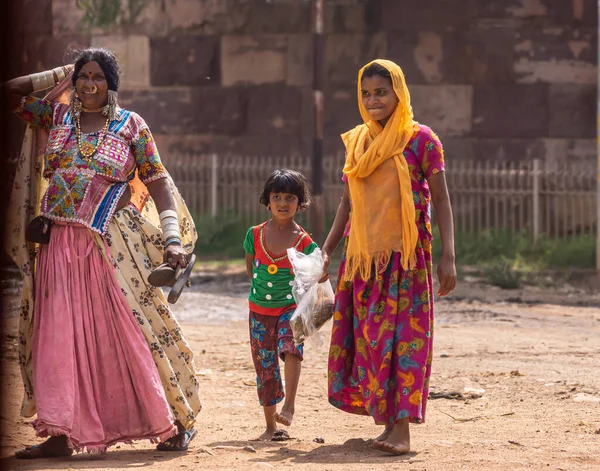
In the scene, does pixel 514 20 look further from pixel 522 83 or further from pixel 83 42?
pixel 83 42

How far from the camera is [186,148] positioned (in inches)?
692

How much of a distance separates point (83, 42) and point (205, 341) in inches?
346

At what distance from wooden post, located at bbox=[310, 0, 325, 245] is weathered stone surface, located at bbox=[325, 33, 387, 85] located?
961 millimetres

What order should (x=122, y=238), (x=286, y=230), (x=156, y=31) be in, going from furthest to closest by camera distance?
(x=156, y=31), (x=286, y=230), (x=122, y=238)

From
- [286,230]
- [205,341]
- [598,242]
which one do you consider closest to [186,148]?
[598,242]

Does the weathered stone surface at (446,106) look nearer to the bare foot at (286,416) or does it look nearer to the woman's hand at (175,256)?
the bare foot at (286,416)

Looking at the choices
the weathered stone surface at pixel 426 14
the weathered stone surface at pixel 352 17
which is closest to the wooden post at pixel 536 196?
the weathered stone surface at pixel 426 14

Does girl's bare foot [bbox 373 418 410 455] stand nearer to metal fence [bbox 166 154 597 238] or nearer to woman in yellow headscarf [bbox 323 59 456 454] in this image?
woman in yellow headscarf [bbox 323 59 456 454]

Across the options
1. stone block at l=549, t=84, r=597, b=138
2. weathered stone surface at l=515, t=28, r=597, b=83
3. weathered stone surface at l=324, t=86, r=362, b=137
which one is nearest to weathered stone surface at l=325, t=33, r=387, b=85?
weathered stone surface at l=324, t=86, r=362, b=137

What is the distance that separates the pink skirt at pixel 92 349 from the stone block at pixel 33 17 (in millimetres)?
4524

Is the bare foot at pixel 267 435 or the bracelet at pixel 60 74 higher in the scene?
A: the bracelet at pixel 60 74

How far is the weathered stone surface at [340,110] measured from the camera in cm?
1691

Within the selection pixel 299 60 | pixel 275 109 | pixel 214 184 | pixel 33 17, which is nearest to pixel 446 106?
pixel 299 60

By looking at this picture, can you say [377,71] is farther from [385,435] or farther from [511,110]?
[511,110]
